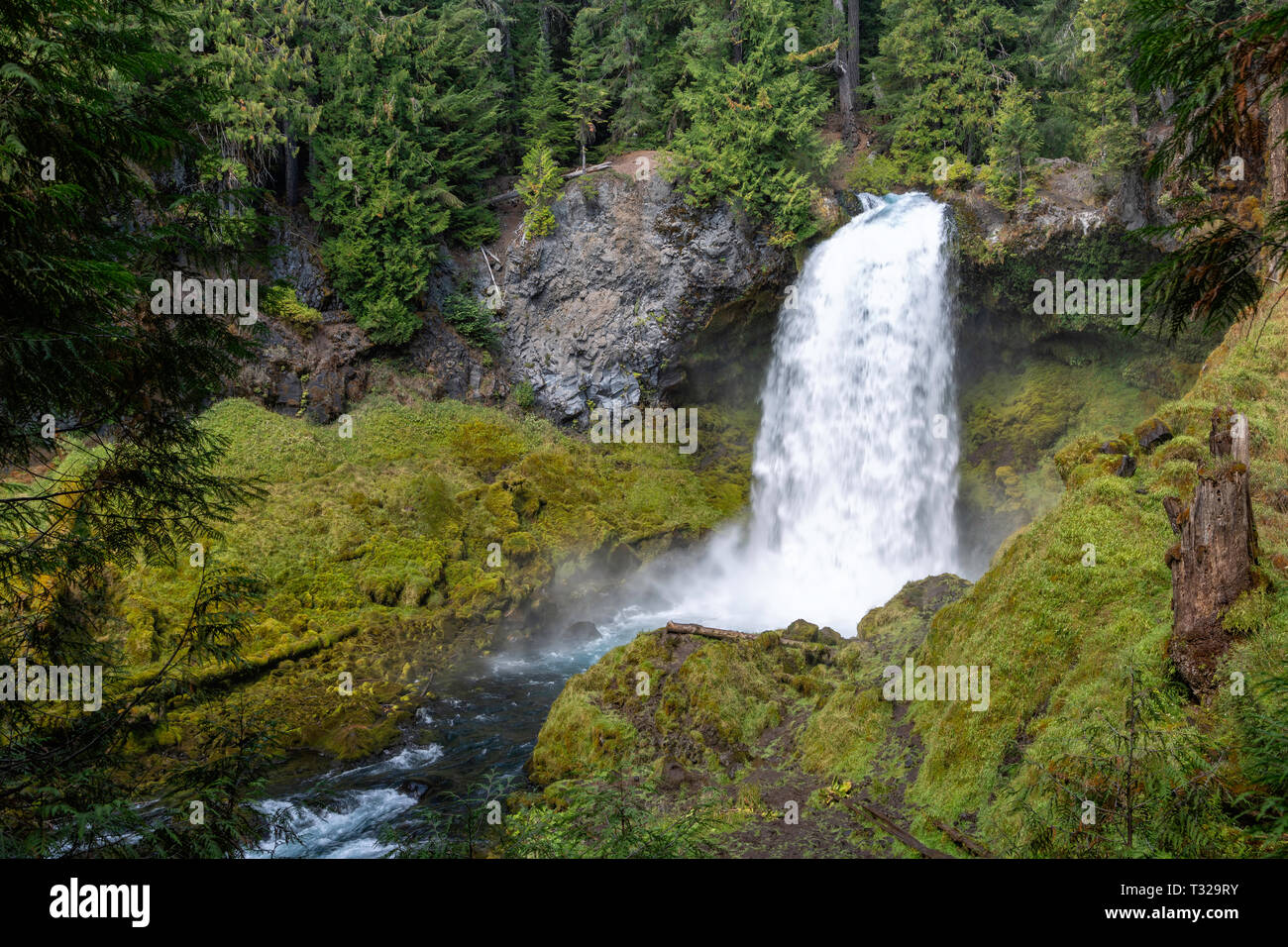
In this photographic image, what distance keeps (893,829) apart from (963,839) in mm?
666

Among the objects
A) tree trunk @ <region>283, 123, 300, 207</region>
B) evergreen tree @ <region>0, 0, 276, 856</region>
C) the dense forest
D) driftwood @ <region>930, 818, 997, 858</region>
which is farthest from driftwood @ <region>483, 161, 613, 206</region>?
driftwood @ <region>930, 818, 997, 858</region>

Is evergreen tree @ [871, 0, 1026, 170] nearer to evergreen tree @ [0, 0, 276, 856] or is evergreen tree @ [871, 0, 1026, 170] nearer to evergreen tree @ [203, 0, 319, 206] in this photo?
evergreen tree @ [203, 0, 319, 206]

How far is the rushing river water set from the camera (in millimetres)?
17844

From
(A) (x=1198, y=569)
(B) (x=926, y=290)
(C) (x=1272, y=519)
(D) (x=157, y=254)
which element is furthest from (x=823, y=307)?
(D) (x=157, y=254)

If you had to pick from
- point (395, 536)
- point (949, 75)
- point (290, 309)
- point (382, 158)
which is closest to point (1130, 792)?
point (395, 536)

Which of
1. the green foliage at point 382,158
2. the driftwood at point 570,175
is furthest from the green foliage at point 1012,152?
the green foliage at point 382,158

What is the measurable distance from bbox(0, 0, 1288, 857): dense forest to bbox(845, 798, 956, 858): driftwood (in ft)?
6.21

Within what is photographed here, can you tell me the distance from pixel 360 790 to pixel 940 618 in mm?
7399

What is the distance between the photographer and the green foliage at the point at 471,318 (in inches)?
842

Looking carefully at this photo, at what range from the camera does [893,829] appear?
19.1 feet

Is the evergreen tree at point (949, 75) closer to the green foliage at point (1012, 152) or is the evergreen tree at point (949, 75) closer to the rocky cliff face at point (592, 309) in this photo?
the green foliage at point (1012, 152)

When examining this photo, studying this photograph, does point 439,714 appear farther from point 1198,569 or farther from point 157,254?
point 1198,569

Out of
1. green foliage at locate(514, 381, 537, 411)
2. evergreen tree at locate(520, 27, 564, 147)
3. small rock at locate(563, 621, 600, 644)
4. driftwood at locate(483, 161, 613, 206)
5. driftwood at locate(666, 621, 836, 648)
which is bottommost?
small rock at locate(563, 621, 600, 644)

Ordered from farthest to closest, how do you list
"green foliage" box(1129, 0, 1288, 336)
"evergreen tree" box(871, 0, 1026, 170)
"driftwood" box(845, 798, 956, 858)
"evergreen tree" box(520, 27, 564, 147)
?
"evergreen tree" box(520, 27, 564, 147) < "evergreen tree" box(871, 0, 1026, 170) < "driftwood" box(845, 798, 956, 858) < "green foliage" box(1129, 0, 1288, 336)
